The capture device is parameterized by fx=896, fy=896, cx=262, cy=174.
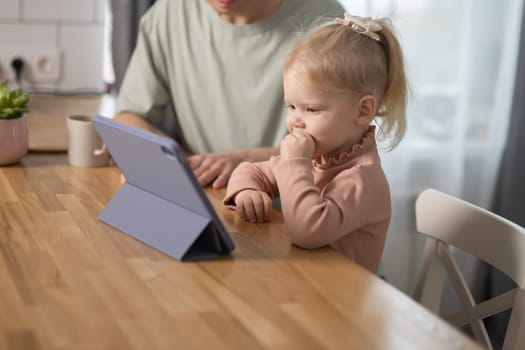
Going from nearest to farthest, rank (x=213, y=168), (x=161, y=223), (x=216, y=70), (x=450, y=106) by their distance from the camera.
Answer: (x=161, y=223) → (x=213, y=168) → (x=216, y=70) → (x=450, y=106)

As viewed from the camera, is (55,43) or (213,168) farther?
(55,43)

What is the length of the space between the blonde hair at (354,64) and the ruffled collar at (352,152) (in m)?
0.05

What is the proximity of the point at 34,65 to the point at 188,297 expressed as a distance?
1.56 meters

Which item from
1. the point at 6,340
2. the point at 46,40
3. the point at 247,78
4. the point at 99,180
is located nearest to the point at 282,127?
the point at 247,78

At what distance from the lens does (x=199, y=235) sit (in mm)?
1216

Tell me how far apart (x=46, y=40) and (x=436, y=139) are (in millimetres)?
1212

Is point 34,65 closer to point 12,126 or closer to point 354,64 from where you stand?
point 12,126

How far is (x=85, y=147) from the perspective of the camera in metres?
1.76

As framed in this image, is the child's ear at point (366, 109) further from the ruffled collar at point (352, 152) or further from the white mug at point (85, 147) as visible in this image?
the white mug at point (85, 147)

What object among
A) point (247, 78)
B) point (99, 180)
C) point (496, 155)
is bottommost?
point (496, 155)

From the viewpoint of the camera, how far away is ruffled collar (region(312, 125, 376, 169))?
1389mm

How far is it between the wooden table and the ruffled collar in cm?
13

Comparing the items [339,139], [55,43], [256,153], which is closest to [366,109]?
[339,139]

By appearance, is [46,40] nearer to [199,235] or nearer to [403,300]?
[199,235]
